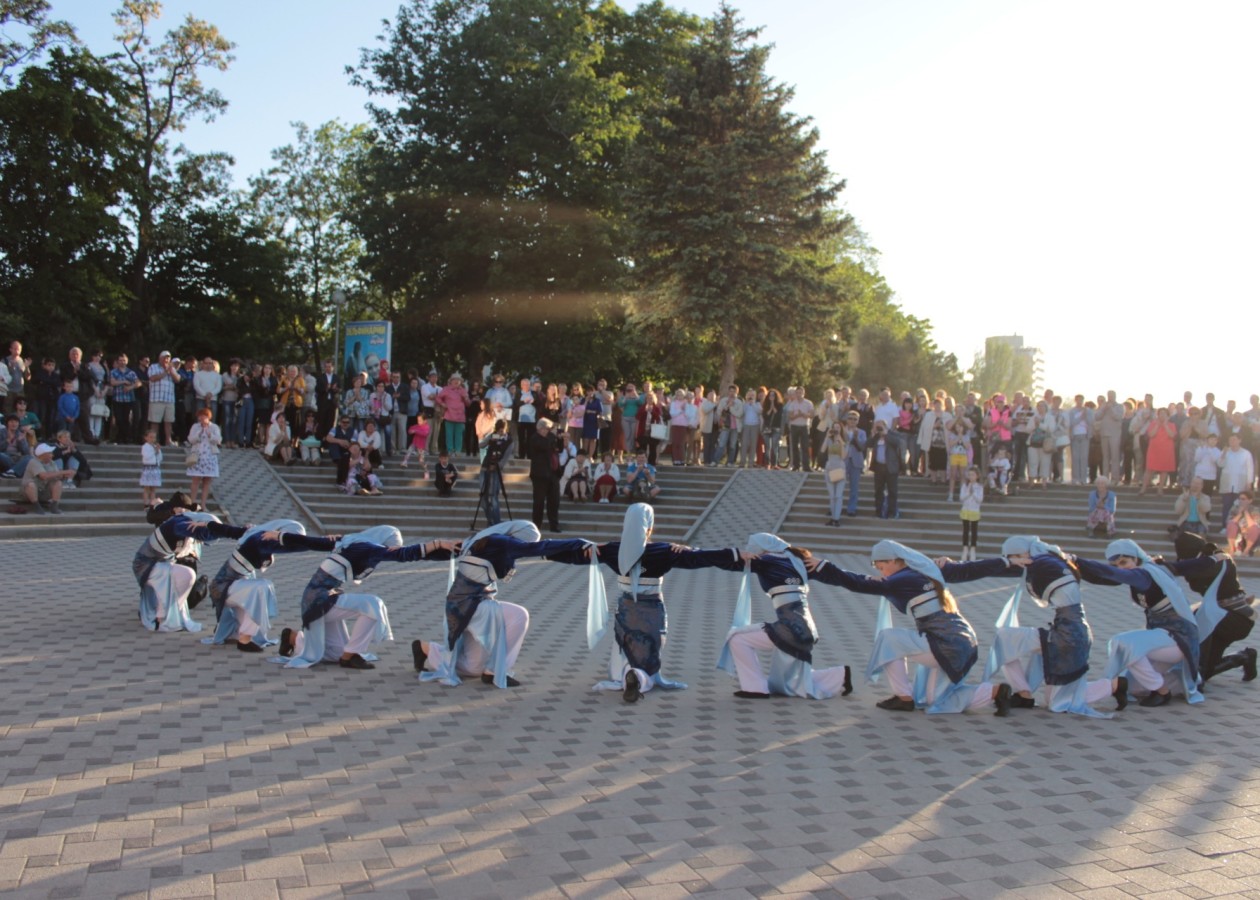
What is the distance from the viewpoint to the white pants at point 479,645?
8594 millimetres

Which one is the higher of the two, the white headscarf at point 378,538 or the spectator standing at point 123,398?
the spectator standing at point 123,398

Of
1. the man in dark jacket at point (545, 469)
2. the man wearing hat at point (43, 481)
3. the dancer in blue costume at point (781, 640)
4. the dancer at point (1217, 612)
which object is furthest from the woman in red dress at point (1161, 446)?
the man wearing hat at point (43, 481)

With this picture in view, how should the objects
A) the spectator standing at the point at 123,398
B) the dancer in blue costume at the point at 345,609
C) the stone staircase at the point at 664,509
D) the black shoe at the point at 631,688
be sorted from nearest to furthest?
the black shoe at the point at 631,688 → the dancer in blue costume at the point at 345,609 → the stone staircase at the point at 664,509 → the spectator standing at the point at 123,398

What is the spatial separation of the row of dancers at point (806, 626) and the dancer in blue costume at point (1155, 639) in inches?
0.4

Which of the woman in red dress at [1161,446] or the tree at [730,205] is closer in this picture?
the woman in red dress at [1161,446]

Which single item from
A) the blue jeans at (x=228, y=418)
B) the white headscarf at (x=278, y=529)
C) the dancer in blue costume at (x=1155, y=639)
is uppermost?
the blue jeans at (x=228, y=418)

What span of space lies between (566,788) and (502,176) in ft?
96.6

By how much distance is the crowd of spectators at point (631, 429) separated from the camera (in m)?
19.4

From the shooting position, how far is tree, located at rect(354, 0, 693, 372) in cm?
3319

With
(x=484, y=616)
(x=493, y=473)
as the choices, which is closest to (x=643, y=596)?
(x=484, y=616)

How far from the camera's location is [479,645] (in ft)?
28.7

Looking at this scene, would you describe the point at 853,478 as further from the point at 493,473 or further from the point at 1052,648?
the point at 1052,648

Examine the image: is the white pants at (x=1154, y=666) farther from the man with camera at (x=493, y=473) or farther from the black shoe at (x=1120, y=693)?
the man with camera at (x=493, y=473)

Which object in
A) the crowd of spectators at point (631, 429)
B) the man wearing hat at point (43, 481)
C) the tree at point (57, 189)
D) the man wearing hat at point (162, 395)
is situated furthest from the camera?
the tree at point (57, 189)
